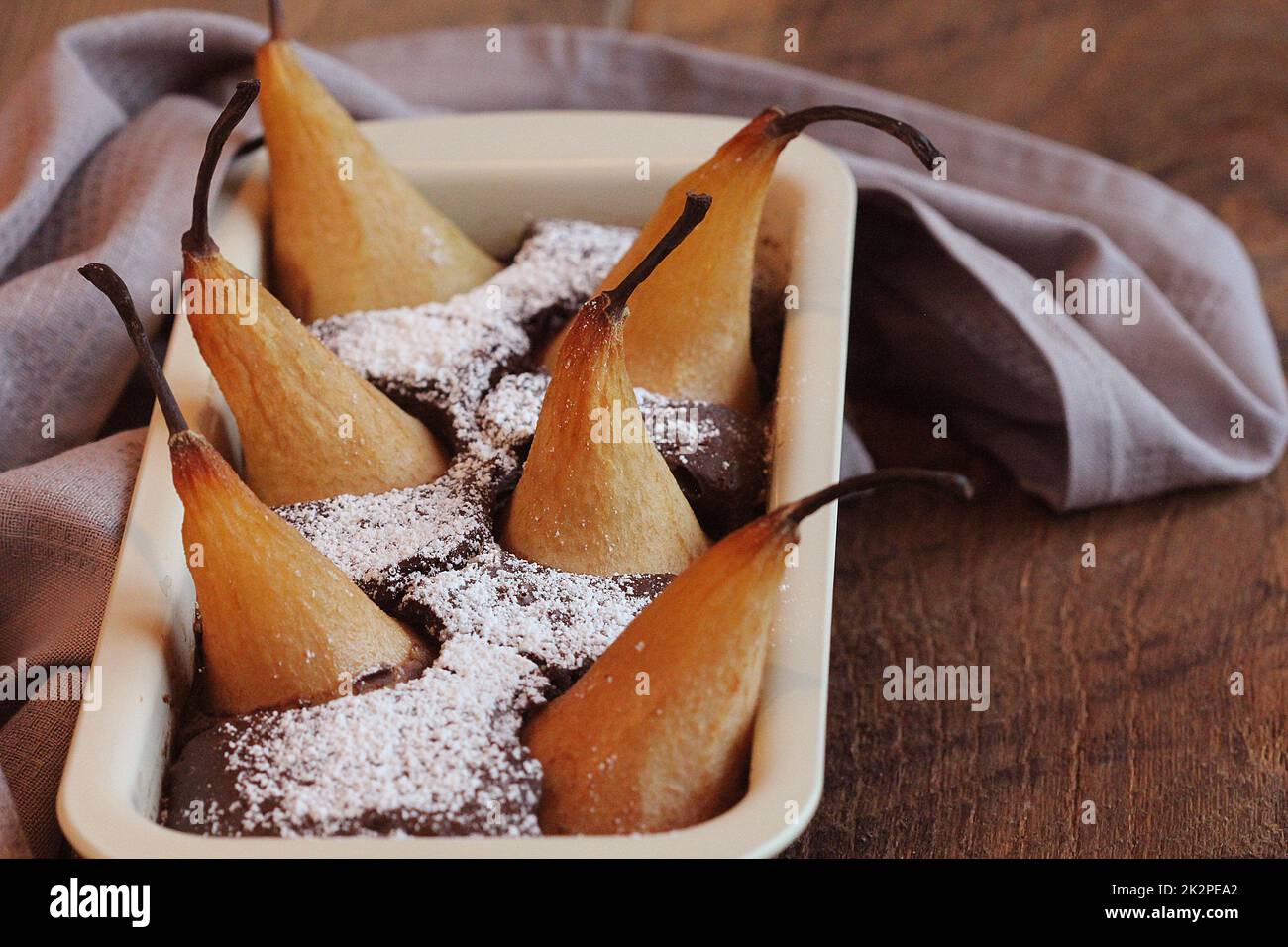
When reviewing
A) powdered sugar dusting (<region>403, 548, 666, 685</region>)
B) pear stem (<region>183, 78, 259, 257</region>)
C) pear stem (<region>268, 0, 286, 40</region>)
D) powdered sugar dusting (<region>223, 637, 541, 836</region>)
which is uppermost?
A: pear stem (<region>268, 0, 286, 40</region>)

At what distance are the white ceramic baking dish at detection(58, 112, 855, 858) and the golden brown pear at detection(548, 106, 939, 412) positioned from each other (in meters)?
0.04

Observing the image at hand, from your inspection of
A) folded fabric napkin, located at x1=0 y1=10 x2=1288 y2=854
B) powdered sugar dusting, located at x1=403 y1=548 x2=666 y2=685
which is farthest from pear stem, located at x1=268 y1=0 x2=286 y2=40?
powdered sugar dusting, located at x1=403 y1=548 x2=666 y2=685

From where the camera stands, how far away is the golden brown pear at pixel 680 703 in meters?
0.59

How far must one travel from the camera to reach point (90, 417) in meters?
0.90

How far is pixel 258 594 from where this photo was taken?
0.64m

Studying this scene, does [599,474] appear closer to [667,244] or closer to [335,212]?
[667,244]

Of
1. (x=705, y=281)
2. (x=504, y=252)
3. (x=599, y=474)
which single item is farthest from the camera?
(x=504, y=252)

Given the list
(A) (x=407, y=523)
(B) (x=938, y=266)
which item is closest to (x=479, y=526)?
(A) (x=407, y=523)

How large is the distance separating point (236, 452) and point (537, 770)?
0.29 m

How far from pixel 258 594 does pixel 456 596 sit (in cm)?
9

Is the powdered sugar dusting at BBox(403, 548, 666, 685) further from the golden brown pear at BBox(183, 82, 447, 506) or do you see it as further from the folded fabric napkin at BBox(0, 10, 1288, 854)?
the folded fabric napkin at BBox(0, 10, 1288, 854)

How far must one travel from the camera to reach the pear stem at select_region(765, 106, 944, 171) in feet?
2.31

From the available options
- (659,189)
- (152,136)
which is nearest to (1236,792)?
(659,189)

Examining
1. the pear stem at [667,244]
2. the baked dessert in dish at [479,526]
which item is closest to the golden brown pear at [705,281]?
the baked dessert in dish at [479,526]
